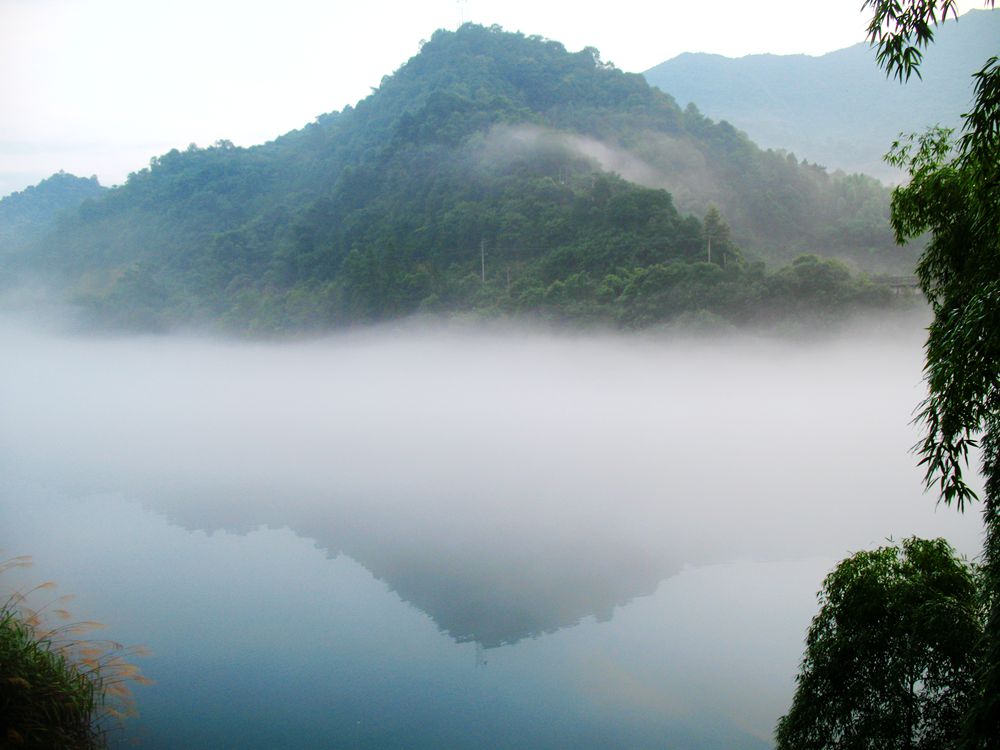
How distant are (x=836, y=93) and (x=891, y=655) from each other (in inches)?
3614

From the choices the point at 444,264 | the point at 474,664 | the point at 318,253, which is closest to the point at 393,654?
the point at 474,664

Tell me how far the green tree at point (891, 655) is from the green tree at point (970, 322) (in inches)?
29.0

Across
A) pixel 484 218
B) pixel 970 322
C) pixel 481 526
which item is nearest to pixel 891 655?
pixel 970 322

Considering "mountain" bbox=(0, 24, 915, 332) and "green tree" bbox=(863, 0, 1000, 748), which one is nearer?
"green tree" bbox=(863, 0, 1000, 748)

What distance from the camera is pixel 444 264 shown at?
54.6 m

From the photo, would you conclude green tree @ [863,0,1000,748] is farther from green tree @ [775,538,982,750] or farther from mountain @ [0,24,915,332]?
mountain @ [0,24,915,332]

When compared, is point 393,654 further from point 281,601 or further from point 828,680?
point 828,680

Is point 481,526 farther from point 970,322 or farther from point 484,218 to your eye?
point 484,218

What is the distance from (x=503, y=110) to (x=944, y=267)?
202 ft

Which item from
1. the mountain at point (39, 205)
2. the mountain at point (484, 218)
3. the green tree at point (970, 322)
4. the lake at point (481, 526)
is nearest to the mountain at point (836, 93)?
the mountain at point (484, 218)

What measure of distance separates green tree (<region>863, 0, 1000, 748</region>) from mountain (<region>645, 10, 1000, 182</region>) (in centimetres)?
6638

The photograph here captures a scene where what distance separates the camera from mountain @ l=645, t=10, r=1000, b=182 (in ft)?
226

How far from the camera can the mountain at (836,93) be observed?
69000mm

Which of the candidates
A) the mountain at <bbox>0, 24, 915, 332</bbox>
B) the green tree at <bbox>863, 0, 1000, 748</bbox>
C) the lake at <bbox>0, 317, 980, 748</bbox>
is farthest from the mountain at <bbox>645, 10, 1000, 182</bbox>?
the green tree at <bbox>863, 0, 1000, 748</bbox>
